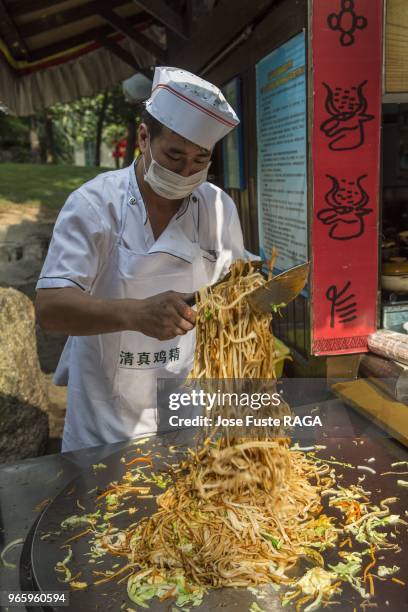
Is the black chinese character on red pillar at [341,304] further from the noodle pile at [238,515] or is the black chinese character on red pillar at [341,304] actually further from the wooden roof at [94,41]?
the wooden roof at [94,41]

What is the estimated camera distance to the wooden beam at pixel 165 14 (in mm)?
5327

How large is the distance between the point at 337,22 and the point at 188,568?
2356 mm

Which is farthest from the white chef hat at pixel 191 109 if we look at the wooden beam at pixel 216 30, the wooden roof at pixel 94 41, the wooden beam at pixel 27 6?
the wooden beam at pixel 27 6

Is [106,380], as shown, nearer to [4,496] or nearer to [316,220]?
[4,496]

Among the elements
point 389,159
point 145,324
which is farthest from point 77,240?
point 389,159

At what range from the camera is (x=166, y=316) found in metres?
1.80

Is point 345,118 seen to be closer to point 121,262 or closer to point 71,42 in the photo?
point 121,262

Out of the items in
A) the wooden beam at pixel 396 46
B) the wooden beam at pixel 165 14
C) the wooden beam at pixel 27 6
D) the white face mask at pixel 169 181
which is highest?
the wooden beam at pixel 165 14

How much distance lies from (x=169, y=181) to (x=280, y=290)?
0.78 m

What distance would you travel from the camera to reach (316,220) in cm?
278

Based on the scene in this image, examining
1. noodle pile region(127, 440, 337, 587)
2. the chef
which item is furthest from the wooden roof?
noodle pile region(127, 440, 337, 587)

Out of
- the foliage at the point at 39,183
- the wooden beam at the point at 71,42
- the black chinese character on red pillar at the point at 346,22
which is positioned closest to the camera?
the black chinese character on red pillar at the point at 346,22

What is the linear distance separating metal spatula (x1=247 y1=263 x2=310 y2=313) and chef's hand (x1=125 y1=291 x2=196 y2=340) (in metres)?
0.21

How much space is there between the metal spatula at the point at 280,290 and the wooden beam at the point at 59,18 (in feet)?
14.5
